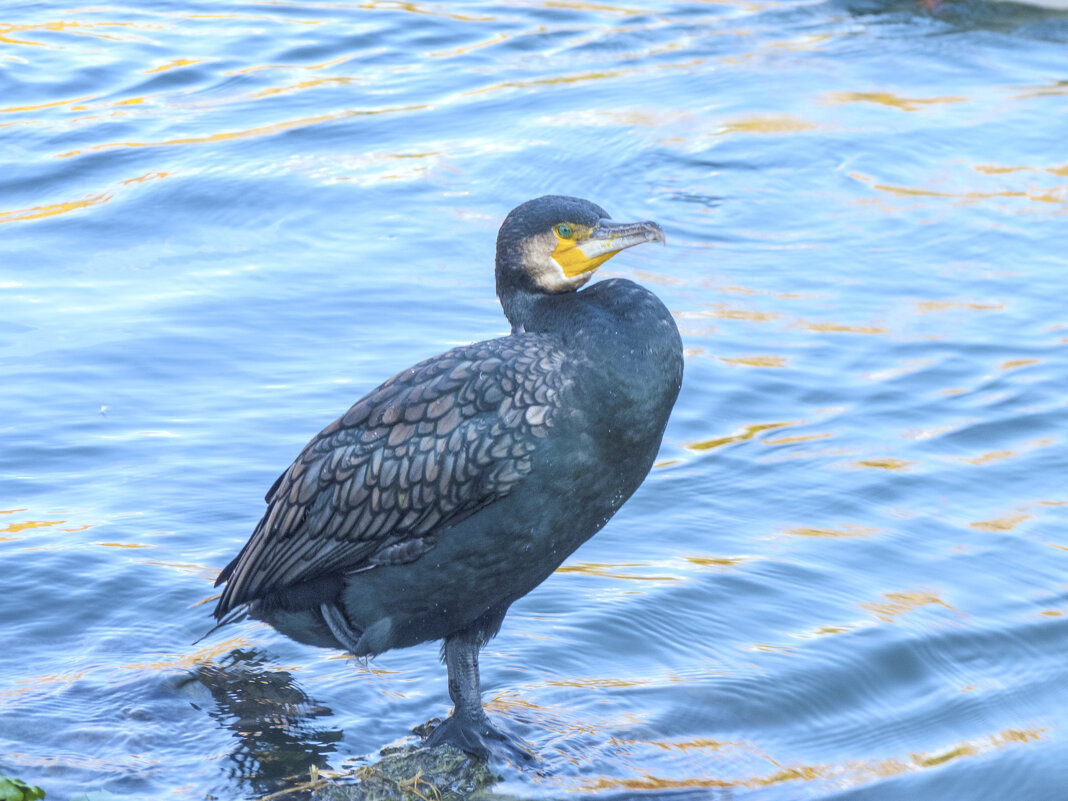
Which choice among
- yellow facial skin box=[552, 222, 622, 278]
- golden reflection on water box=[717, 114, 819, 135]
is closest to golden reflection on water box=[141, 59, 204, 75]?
golden reflection on water box=[717, 114, 819, 135]

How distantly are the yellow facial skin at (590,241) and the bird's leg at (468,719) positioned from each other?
3.60 feet

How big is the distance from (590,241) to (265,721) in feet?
5.57

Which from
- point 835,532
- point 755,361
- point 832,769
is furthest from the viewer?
point 755,361

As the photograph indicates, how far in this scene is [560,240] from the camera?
4.18m

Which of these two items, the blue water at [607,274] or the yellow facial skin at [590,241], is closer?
the yellow facial skin at [590,241]

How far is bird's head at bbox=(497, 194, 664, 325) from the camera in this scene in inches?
163

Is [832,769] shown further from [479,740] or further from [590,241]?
[590,241]

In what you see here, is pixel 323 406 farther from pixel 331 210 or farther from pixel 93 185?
pixel 93 185

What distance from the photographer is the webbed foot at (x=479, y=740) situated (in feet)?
14.2

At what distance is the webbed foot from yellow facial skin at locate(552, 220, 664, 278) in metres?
1.30

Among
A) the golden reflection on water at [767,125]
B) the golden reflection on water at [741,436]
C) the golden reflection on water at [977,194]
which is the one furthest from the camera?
the golden reflection on water at [767,125]

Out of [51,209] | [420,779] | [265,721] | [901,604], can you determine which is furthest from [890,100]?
[420,779]

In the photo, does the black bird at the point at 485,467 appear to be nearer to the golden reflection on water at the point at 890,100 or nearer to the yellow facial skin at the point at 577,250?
the yellow facial skin at the point at 577,250

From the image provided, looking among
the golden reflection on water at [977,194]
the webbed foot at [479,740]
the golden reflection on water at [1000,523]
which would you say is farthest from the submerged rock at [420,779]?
the golden reflection on water at [977,194]
